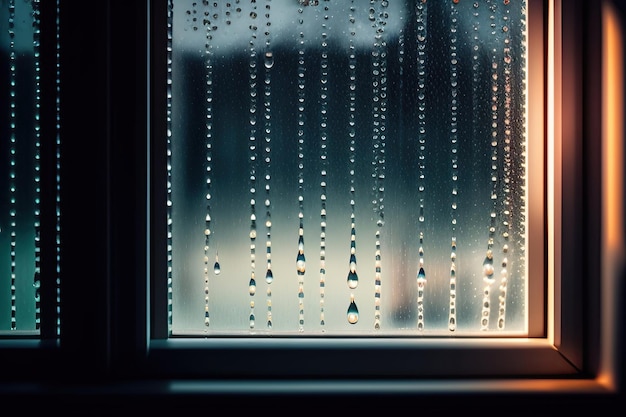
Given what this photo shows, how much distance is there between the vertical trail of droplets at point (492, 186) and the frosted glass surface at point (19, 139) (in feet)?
2.78

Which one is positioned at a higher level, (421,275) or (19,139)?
(19,139)

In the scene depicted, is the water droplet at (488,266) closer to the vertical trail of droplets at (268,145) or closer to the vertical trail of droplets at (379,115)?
the vertical trail of droplets at (379,115)

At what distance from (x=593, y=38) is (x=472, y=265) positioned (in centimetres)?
45

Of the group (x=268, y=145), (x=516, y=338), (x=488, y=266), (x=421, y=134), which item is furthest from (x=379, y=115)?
(x=516, y=338)

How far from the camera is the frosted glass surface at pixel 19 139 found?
3.15 feet

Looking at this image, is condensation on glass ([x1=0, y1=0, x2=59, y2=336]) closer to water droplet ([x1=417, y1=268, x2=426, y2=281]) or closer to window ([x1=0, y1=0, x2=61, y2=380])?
window ([x1=0, y1=0, x2=61, y2=380])

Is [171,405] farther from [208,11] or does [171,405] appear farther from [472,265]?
[208,11]

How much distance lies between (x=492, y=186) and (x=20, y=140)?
0.89m

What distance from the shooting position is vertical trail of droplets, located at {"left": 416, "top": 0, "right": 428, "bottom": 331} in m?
0.97

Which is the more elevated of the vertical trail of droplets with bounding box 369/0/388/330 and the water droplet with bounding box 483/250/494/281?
the vertical trail of droplets with bounding box 369/0/388/330

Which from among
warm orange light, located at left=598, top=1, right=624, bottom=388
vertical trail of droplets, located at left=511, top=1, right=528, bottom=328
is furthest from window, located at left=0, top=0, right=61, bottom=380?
warm orange light, located at left=598, top=1, right=624, bottom=388

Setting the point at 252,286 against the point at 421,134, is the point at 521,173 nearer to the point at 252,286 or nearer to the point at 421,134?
the point at 421,134

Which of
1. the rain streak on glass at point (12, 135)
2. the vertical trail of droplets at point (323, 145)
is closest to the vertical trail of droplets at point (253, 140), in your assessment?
the vertical trail of droplets at point (323, 145)

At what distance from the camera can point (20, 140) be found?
0.97 meters
